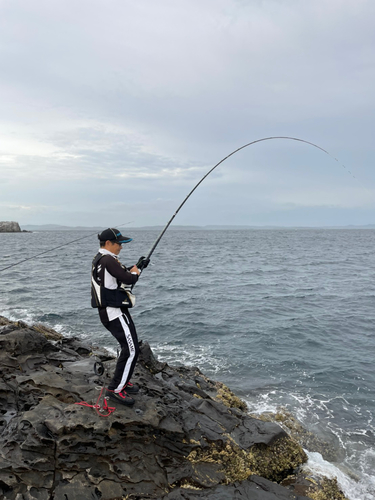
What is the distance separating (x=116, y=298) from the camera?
17.4 ft

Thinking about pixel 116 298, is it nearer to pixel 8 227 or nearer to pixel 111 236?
pixel 111 236

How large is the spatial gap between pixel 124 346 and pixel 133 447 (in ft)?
4.98

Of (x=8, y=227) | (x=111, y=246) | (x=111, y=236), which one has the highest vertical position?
(x=8, y=227)

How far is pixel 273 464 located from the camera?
20.0 feet

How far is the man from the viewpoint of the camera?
17.1 ft

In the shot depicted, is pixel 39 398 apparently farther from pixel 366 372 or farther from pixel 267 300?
pixel 267 300

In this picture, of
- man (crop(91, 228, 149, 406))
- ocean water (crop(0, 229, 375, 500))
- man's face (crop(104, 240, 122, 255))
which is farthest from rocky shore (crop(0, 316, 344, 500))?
man's face (crop(104, 240, 122, 255))

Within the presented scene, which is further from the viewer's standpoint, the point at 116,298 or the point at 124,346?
the point at 124,346

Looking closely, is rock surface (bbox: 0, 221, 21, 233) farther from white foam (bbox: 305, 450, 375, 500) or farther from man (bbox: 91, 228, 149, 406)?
white foam (bbox: 305, 450, 375, 500)

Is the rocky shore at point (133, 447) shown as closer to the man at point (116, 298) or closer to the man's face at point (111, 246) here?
the man at point (116, 298)

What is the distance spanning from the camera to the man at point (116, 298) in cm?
521

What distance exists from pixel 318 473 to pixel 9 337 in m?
7.06

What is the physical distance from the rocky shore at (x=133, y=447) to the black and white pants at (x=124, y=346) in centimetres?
41

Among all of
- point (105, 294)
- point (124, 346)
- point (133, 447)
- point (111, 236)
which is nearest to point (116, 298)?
point (105, 294)
